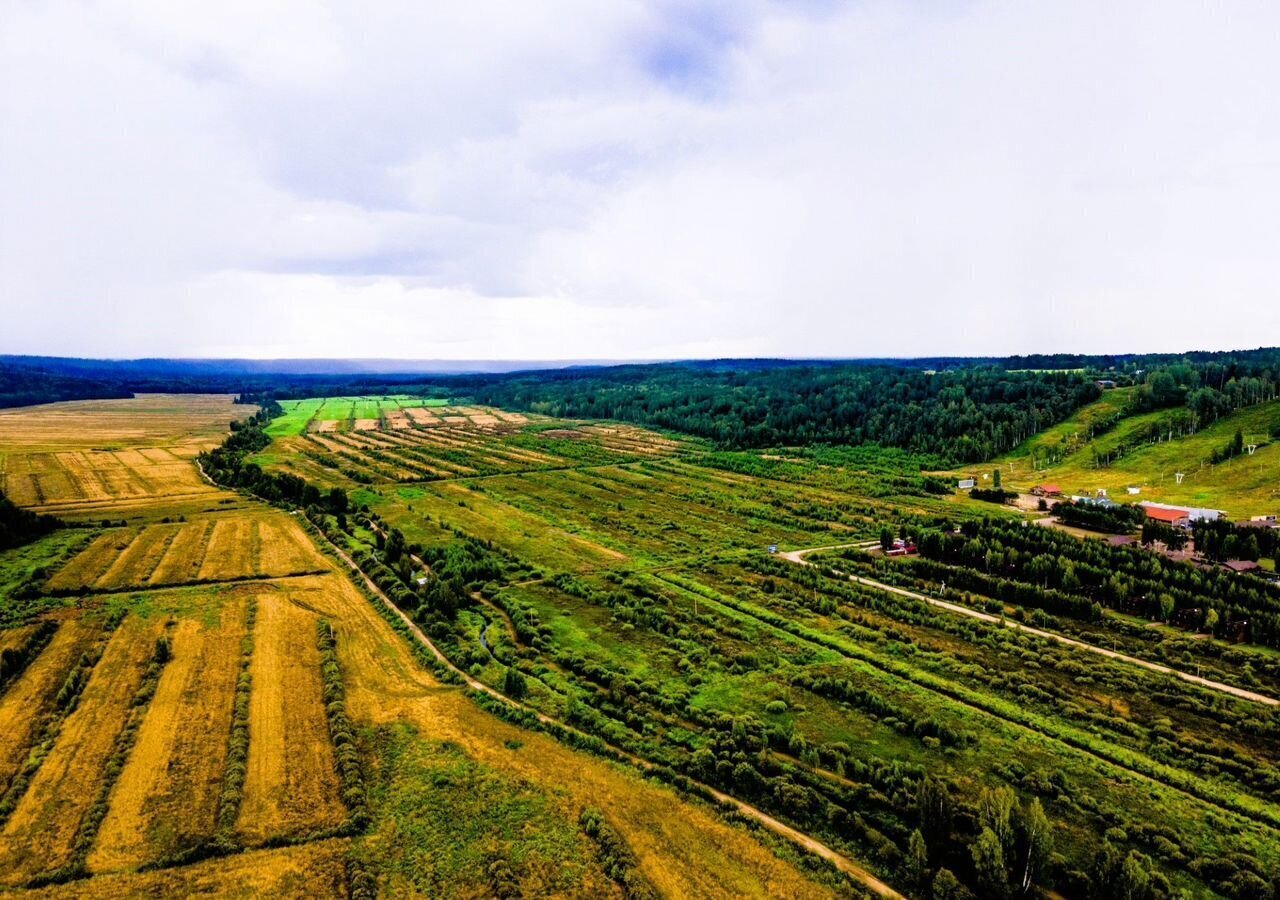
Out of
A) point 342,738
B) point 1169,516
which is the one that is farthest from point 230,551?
point 1169,516

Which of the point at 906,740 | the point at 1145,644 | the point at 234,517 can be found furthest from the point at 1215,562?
the point at 234,517

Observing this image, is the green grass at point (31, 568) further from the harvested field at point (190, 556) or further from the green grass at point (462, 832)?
the green grass at point (462, 832)

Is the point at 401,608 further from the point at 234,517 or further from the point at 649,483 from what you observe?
the point at 649,483

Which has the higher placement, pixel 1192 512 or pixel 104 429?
pixel 104 429

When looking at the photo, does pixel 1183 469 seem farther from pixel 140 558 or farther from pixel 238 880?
pixel 140 558

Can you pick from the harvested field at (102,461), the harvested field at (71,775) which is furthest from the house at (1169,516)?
the harvested field at (102,461)

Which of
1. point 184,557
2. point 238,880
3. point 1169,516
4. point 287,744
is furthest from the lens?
point 1169,516
